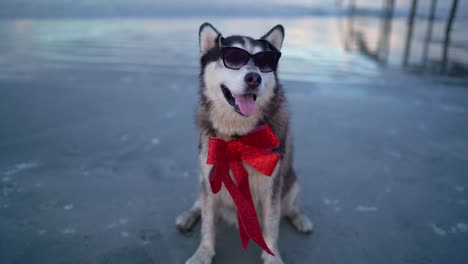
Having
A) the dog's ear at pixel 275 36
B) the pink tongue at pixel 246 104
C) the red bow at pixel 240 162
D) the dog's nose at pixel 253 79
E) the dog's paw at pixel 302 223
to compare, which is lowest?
the dog's paw at pixel 302 223

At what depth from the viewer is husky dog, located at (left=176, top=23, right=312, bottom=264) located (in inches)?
90.8

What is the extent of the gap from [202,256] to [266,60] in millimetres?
1672

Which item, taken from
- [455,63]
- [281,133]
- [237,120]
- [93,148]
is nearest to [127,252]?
[237,120]

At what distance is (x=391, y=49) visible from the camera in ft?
33.6

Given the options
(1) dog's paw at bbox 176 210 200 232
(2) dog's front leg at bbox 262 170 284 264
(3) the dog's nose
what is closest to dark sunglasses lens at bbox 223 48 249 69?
(3) the dog's nose

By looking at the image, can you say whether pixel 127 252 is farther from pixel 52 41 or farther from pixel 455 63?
pixel 52 41

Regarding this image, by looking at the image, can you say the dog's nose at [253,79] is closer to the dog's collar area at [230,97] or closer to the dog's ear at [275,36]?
the dog's collar area at [230,97]

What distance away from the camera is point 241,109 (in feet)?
7.43

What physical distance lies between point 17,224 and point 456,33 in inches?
623

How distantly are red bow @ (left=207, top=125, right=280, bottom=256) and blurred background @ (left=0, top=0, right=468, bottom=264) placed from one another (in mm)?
504

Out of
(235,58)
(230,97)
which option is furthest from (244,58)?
(230,97)

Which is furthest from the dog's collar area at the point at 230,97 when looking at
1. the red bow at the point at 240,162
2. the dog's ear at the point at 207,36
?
the dog's ear at the point at 207,36

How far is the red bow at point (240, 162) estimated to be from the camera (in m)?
2.28

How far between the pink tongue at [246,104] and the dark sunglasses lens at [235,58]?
23cm
